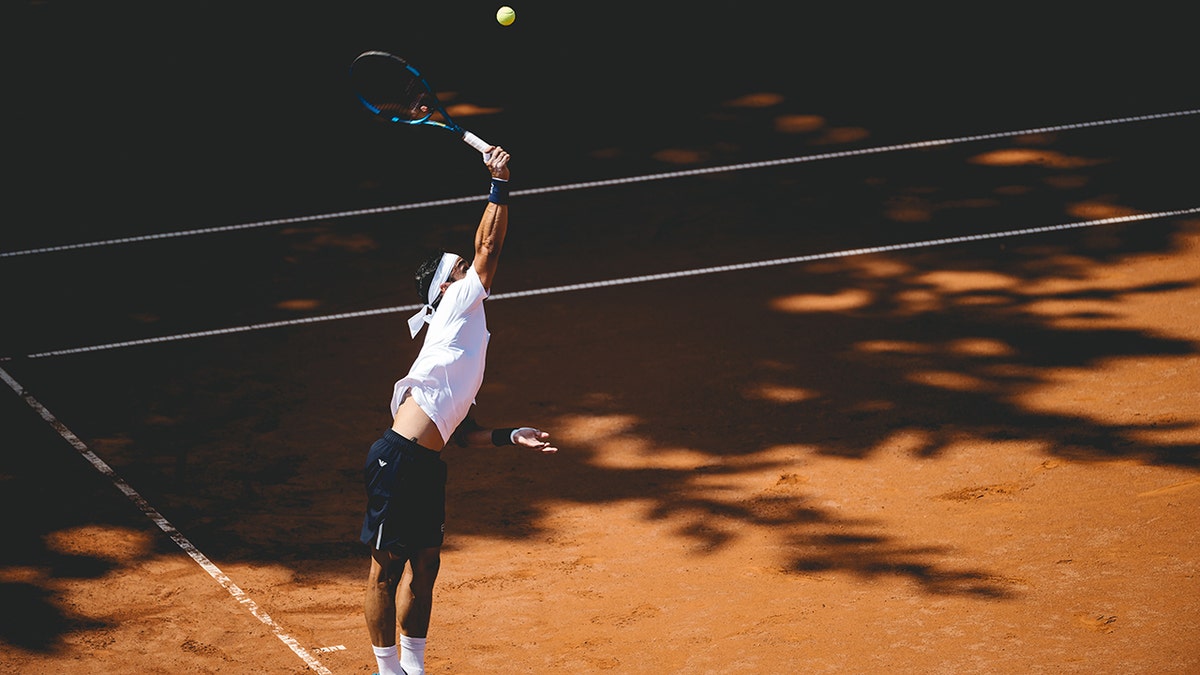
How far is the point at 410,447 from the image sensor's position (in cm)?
652

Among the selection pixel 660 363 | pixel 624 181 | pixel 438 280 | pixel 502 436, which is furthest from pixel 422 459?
pixel 624 181

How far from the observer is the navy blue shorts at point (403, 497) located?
6.44 meters

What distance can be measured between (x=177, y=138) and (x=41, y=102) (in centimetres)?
294

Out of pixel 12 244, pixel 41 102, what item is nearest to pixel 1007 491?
pixel 12 244

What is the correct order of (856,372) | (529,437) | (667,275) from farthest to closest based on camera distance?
(667,275)
(856,372)
(529,437)

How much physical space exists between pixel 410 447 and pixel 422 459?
0.27 feet

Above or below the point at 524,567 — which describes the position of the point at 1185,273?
above

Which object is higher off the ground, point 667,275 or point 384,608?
point 667,275

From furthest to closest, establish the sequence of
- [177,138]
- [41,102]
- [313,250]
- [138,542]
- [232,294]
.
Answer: [41,102] < [177,138] < [313,250] < [232,294] < [138,542]

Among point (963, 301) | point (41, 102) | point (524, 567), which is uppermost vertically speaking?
point (41, 102)

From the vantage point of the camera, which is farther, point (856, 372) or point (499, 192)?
point (856, 372)

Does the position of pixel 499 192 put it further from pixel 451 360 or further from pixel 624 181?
pixel 624 181

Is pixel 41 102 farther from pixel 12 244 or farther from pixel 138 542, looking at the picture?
pixel 138 542

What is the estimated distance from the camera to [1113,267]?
1166cm
